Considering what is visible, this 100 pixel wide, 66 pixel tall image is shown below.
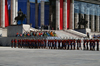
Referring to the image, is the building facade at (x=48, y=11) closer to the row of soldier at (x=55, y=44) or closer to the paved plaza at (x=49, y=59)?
the row of soldier at (x=55, y=44)

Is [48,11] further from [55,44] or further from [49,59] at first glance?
[49,59]

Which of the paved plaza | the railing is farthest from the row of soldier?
the paved plaza

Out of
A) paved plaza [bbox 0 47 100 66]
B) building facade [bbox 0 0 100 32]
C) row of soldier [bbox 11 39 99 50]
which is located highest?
building facade [bbox 0 0 100 32]

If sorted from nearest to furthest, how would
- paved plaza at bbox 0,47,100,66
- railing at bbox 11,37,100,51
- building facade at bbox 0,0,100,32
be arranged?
paved plaza at bbox 0,47,100,66 < railing at bbox 11,37,100,51 < building facade at bbox 0,0,100,32

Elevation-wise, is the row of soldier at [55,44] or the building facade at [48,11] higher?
the building facade at [48,11]

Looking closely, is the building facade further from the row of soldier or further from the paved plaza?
the paved plaza

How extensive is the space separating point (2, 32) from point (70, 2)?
29.7 metres

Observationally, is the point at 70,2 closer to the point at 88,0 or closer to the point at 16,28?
the point at 88,0

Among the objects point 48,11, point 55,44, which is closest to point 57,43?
point 55,44

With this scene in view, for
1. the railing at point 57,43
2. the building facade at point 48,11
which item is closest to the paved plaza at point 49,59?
the railing at point 57,43

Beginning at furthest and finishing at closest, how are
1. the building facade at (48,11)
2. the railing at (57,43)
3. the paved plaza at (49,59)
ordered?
1. the building facade at (48,11)
2. the railing at (57,43)
3. the paved plaza at (49,59)

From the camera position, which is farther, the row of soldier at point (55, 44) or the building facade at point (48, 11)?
the building facade at point (48, 11)

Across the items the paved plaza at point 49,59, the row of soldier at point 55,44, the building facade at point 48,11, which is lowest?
the row of soldier at point 55,44

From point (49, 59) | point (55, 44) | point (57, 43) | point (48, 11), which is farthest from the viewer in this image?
point (48, 11)
